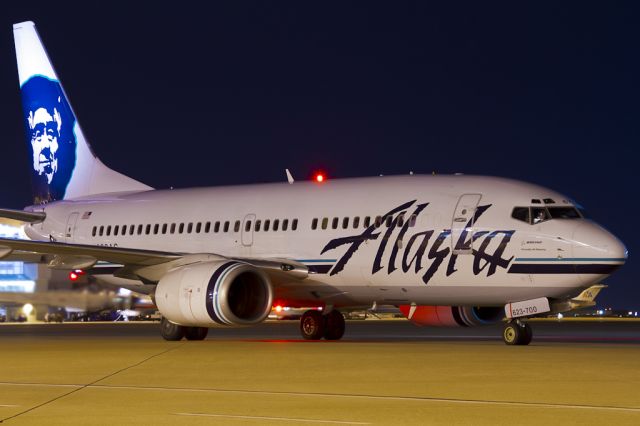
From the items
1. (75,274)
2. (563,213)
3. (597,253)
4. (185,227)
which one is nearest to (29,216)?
(75,274)

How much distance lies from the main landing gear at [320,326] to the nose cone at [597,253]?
24.9ft

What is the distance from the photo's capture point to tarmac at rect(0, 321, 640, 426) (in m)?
10.3

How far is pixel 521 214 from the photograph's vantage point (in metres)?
22.0

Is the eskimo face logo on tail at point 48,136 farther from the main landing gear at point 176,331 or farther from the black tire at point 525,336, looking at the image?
the black tire at point 525,336

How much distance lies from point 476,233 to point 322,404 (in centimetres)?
1142

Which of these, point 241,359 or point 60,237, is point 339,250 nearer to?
point 241,359

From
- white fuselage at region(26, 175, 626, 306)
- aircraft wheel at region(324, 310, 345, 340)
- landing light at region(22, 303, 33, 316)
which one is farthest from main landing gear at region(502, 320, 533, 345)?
landing light at region(22, 303, 33, 316)

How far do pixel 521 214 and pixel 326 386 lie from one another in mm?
9847

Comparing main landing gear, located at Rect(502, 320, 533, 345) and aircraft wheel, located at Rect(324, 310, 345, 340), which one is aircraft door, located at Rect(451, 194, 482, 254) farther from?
aircraft wheel, located at Rect(324, 310, 345, 340)

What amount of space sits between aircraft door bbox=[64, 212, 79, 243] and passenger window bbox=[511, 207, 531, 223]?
13719mm

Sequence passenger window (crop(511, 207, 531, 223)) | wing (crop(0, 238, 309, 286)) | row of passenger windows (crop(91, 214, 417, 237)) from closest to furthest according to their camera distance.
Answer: passenger window (crop(511, 207, 531, 223)) → row of passenger windows (crop(91, 214, 417, 237)) → wing (crop(0, 238, 309, 286))

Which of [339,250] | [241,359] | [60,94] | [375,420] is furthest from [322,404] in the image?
[60,94]

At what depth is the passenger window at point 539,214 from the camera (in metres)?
21.8

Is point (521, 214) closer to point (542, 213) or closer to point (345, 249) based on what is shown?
point (542, 213)
